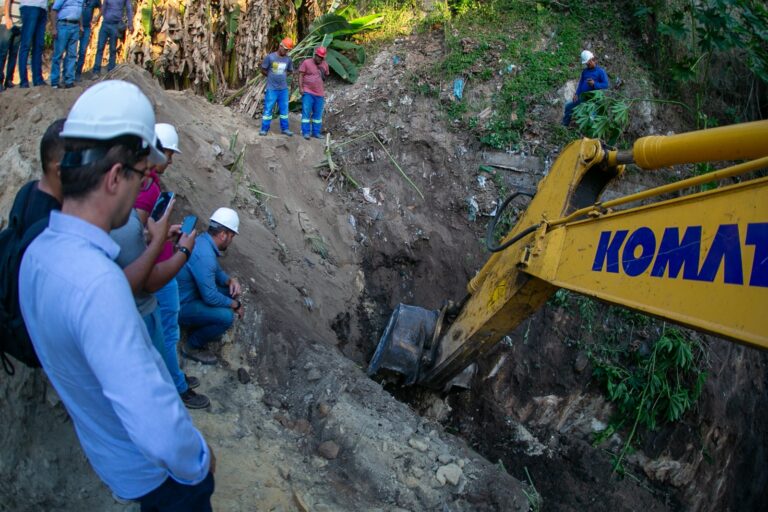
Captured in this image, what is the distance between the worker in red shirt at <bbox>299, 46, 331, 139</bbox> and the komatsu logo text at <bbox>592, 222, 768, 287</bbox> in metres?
5.91

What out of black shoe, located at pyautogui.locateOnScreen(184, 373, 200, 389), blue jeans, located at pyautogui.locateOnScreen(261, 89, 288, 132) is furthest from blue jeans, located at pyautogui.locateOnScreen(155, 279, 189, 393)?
blue jeans, located at pyautogui.locateOnScreen(261, 89, 288, 132)

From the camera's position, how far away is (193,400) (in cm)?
404

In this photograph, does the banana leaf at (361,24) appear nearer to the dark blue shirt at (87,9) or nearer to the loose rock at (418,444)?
the dark blue shirt at (87,9)

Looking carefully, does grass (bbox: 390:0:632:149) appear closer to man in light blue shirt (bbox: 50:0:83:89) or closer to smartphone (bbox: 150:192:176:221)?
man in light blue shirt (bbox: 50:0:83:89)

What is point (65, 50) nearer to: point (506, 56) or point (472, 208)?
point (472, 208)

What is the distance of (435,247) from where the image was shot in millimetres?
7824

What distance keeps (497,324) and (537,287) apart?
1.87 ft

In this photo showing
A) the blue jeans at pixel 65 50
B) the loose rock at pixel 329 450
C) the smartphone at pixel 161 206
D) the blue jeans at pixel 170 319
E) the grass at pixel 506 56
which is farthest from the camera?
the grass at pixel 506 56

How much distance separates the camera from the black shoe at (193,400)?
4.01 meters

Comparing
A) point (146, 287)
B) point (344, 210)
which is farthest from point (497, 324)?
point (344, 210)

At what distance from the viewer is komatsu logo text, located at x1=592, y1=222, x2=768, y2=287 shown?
7.80 ft

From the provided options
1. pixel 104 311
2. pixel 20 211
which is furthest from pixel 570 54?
pixel 104 311

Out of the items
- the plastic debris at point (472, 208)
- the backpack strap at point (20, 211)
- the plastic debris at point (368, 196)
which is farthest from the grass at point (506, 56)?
the backpack strap at point (20, 211)

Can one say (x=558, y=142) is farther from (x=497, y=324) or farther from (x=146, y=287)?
(x=146, y=287)
